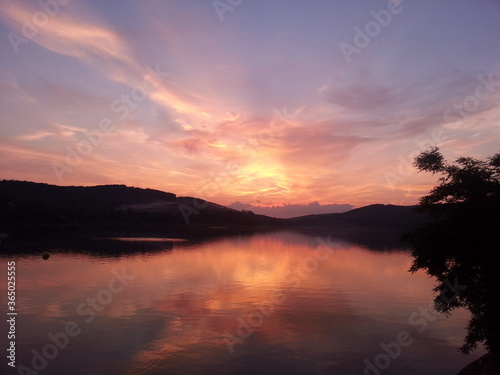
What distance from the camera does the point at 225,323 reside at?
28.3 m

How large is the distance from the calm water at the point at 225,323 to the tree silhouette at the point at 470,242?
14.0ft

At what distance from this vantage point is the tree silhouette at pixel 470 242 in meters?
19.4

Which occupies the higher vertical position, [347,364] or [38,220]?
[38,220]

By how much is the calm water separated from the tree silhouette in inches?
168

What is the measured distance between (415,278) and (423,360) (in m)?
33.9

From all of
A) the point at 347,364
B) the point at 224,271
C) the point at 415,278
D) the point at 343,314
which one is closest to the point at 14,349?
the point at 347,364

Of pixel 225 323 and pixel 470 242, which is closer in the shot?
pixel 470 242

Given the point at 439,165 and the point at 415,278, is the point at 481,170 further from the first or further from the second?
the point at 415,278

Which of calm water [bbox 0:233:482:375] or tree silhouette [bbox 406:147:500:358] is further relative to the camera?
calm water [bbox 0:233:482:375]

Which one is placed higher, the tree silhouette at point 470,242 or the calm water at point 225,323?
the tree silhouette at point 470,242

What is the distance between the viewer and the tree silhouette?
765 inches

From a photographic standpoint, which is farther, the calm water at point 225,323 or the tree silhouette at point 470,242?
the calm water at point 225,323

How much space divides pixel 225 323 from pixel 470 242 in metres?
17.7

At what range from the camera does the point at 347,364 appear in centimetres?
2194
